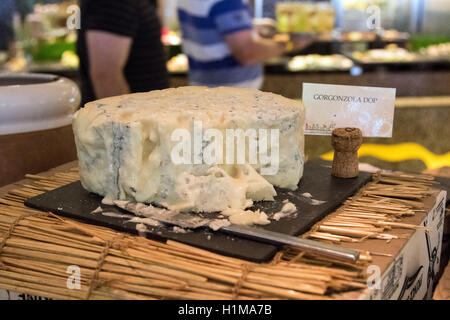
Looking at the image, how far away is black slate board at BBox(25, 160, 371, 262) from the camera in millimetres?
850

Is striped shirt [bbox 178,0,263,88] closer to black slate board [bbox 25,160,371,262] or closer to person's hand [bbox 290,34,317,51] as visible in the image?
person's hand [bbox 290,34,317,51]

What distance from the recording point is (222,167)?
1017 mm

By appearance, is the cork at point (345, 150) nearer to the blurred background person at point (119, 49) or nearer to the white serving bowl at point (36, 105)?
the white serving bowl at point (36, 105)

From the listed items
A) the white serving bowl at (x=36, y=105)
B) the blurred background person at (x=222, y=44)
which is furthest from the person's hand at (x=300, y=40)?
the white serving bowl at (x=36, y=105)

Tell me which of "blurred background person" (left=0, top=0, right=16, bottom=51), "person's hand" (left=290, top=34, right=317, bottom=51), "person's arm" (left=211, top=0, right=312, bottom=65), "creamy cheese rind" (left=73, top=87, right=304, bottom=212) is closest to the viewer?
"creamy cheese rind" (left=73, top=87, right=304, bottom=212)

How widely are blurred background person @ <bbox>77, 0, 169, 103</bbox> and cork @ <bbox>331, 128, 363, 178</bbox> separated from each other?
4.00ft

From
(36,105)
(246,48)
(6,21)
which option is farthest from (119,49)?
(6,21)

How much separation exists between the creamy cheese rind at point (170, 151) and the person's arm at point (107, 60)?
1.01 meters

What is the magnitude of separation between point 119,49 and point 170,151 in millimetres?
1245

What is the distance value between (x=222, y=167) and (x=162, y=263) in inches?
10.7

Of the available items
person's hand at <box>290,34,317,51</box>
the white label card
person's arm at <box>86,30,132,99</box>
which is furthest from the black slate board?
person's hand at <box>290,34,317,51</box>

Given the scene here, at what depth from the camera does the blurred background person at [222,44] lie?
2.20 m

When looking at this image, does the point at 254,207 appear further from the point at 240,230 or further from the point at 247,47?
the point at 247,47
